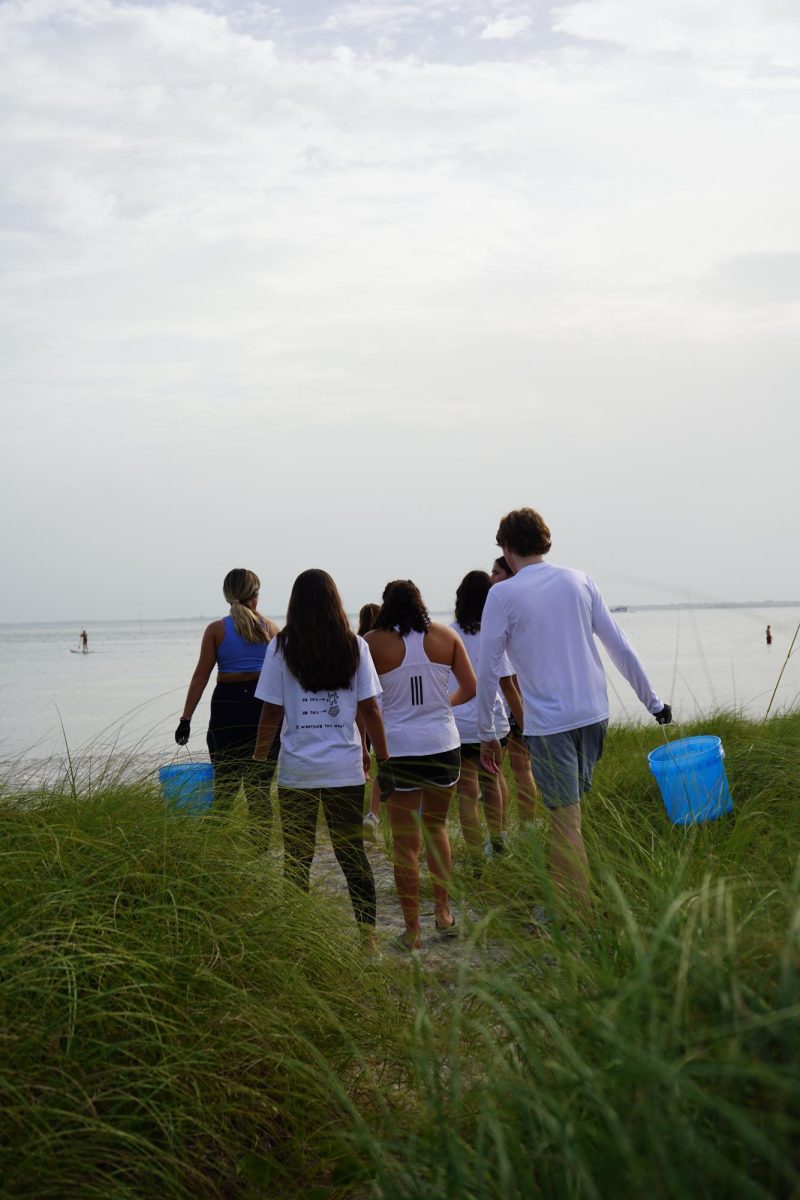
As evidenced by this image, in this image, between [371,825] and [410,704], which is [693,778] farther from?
[371,825]

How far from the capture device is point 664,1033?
1.97 meters

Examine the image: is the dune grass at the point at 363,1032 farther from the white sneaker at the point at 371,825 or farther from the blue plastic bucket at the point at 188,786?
the white sneaker at the point at 371,825

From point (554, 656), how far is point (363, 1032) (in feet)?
7.81

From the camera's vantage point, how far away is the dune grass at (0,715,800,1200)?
6.32ft

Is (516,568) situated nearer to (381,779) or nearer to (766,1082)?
(381,779)

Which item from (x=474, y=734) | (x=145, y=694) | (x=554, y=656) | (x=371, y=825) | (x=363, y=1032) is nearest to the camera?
(x=363, y=1032)

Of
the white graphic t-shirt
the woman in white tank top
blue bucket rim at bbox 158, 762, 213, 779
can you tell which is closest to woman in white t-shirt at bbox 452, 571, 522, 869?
the woman in white tank top

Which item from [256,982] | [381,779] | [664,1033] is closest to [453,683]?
[381,779]

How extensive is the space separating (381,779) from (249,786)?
2.48ft

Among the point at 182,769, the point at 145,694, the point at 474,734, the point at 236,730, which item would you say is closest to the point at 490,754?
the point at 474,734

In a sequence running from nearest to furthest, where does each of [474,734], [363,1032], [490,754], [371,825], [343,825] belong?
1. [363,1032]
2. [343,825]
3. [371,825]
4. [490,754]
5. [474,734]

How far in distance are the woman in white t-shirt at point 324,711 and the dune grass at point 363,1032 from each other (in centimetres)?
99

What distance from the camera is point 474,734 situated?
7164mm

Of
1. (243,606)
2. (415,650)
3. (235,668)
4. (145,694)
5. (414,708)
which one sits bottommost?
(145,694)
